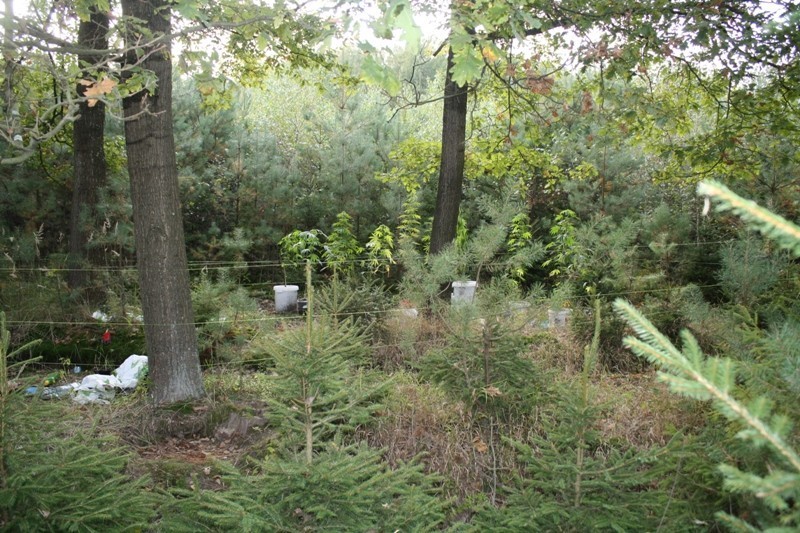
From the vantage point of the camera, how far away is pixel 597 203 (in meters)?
9.86

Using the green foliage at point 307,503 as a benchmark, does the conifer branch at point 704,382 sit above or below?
above

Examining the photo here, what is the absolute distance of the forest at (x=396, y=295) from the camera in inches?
99.0

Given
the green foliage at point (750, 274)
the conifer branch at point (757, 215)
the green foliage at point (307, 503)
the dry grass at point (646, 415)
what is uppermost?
the conifer branch at point (757, 215)

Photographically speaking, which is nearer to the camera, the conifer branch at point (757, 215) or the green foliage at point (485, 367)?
the conifer branch at point (757, 215)

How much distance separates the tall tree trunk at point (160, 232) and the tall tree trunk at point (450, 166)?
3078mm

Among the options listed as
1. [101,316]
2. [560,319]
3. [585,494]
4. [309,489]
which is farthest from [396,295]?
[309,489]

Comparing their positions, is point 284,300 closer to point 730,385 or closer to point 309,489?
point 309,489

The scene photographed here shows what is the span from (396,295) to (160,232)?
8.07 ft

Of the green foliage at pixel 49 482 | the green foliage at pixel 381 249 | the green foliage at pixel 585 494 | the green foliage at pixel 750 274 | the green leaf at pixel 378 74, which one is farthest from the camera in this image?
the green foliage at pixel 381 249

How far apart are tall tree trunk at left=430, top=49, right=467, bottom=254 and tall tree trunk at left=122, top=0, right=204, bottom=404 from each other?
3078 millimetres

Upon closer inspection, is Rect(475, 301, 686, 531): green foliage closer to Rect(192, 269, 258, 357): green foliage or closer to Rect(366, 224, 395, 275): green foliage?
Rect(192, 269, 258, 357): green foliage

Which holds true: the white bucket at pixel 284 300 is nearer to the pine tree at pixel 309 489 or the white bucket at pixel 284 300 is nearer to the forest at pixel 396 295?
the forest at pixel 396 295

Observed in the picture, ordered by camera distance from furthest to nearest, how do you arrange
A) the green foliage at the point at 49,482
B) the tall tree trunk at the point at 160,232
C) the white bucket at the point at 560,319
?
1. the white bucket at the point at 560,319
2. the tall tree trunk at the point at 160,232
3. the green foliage at the point at 49,482

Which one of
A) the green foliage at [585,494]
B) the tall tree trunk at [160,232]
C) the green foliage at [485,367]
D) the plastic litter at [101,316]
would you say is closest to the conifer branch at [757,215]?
the green foliage at [585,494]
